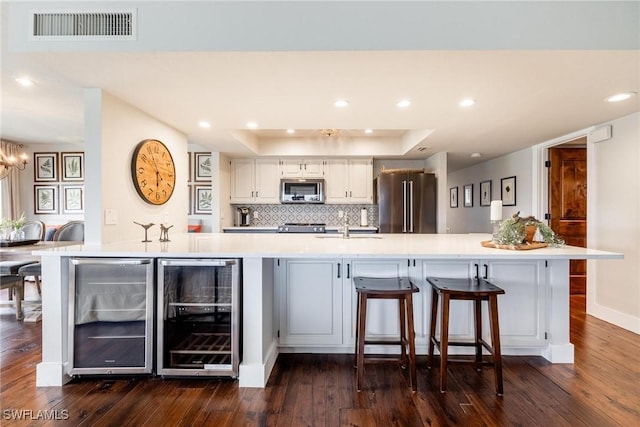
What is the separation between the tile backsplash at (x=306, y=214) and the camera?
5.78 meters

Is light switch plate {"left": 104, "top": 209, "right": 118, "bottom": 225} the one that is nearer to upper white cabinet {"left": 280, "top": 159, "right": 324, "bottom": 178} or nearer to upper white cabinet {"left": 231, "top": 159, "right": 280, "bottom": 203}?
upper white cabinet {"left": 231, "top": 159, "right": 280, "bottom": 203}

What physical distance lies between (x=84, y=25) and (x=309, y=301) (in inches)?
90.4

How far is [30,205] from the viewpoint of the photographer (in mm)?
5387

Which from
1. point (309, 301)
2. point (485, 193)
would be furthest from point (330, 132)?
point (485, 193)

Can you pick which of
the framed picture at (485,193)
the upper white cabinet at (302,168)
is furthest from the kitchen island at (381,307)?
the framed picture at (485,193)

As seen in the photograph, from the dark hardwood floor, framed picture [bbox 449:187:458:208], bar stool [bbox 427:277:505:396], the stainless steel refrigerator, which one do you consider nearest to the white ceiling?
the stainless steel refrigerator

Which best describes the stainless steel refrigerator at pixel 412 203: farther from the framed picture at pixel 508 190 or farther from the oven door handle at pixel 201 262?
the oven door handle at pixel 201 262

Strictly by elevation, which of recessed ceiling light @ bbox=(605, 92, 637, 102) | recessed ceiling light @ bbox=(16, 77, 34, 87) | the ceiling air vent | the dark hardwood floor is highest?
the ceiling air vent

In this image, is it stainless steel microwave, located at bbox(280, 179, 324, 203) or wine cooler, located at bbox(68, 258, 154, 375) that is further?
stainless steel microwave, located at bbox(280, 179, 324, 203)

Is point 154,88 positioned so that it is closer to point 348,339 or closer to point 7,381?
point 7,381

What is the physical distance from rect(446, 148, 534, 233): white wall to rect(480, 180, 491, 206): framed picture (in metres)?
0.08

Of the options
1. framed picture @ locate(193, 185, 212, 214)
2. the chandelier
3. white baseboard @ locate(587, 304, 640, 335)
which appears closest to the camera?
white baseboard @ locate(587, 304, 640, 335)

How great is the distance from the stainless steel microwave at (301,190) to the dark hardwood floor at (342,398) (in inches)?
127

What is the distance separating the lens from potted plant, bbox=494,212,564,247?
229 cm
